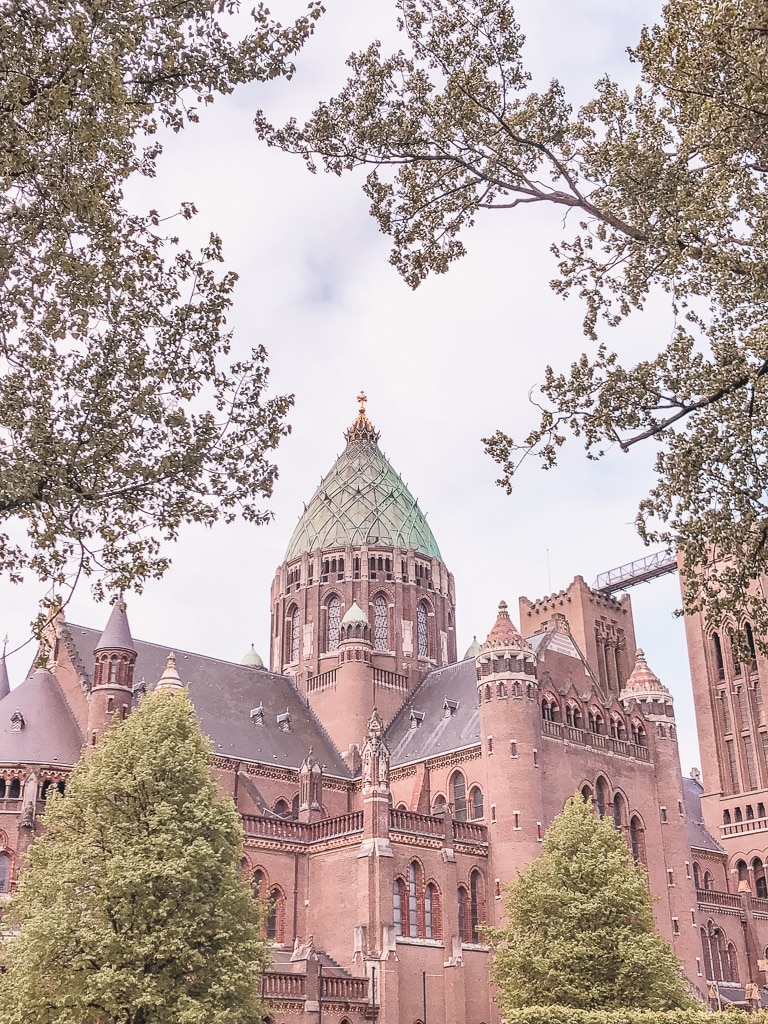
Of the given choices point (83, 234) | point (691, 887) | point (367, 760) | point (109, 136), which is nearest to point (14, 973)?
point (367, 760)

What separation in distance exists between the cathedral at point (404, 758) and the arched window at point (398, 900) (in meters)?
0.08

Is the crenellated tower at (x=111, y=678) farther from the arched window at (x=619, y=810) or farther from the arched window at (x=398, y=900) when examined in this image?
the arched window at (x=619, y=810)

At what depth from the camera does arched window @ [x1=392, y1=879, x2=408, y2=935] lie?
45844 millimetres

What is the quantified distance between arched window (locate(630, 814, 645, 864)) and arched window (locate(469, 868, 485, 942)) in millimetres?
10547

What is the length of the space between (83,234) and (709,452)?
10.9 metres

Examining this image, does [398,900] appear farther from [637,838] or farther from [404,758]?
[637,838]

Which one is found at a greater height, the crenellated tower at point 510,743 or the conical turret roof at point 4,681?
the conical turret roof at point 4,681

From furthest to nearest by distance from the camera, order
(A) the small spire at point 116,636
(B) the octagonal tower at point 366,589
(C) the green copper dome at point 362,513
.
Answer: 1. (C) the green copper dome at point 362,513
2. (B) the octagonal tower at point 366,589
3. (A) the small spire at point 116,636

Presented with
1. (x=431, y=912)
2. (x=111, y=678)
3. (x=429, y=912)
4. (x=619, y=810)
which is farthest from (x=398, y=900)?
(x=111, y=678)

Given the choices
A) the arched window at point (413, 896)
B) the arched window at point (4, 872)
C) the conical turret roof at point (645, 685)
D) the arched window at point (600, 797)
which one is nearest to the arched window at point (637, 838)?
the arched window at point (600, 797)

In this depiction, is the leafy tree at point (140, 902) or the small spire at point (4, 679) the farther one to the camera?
the small spire at point (4, 679)

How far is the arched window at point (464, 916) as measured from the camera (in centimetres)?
4838

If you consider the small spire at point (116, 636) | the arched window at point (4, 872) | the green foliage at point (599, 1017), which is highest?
the small spire at point (116, 636)

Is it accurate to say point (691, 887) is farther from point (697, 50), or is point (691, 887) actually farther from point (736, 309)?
point (697, 50)
